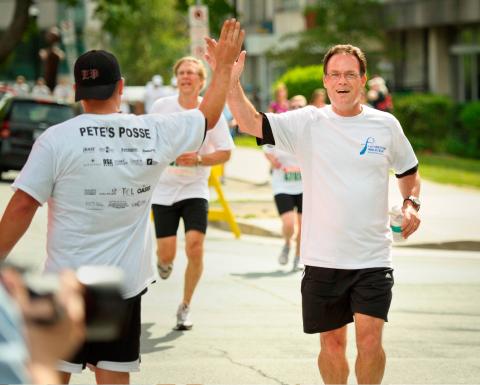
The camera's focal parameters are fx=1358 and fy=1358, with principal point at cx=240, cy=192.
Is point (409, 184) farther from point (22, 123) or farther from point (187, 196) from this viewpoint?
point (22, 123)

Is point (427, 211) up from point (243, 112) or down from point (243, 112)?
down

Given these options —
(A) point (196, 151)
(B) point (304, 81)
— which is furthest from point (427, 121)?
(A) point (196, 151)

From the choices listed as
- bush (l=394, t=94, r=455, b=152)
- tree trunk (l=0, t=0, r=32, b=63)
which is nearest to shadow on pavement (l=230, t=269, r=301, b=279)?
bush (l=394, t=94, r=455, b=152)

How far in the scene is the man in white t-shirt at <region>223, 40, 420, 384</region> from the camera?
22.6 ft

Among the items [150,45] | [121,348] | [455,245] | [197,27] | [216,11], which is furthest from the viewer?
[150,45]

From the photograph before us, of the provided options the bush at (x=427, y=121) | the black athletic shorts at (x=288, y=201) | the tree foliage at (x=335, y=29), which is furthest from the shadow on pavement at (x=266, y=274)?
the tree foliage at (x=335, y=29)

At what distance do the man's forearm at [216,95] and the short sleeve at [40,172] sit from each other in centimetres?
74

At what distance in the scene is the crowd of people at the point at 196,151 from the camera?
5895 millimetres

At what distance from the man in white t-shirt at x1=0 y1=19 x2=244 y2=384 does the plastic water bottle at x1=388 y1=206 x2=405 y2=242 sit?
1426 mm

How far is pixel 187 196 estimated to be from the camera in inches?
417

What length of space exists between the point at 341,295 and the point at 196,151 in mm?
1150

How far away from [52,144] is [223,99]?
31.8 inches

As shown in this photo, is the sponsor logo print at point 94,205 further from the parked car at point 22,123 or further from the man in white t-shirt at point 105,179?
the parked car at point 22,123

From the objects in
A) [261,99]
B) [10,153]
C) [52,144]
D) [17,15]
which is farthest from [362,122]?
[261,99]
